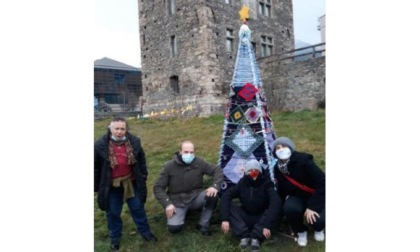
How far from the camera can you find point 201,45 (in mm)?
7332

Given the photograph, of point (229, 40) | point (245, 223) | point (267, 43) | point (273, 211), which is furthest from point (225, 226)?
point (229, 40)

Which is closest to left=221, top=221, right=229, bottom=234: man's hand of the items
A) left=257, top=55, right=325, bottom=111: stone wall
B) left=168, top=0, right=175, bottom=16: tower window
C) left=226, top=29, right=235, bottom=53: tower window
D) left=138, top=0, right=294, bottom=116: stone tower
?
left=257, top=55, right=325, bottom=111: stone wall

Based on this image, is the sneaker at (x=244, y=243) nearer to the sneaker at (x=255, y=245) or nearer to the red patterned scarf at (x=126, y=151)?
the sneaker at (x=255, y=245)

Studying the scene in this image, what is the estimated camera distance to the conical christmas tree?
2.97m

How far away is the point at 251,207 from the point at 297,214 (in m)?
0.34

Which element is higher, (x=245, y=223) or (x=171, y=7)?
(x=171, y=7)

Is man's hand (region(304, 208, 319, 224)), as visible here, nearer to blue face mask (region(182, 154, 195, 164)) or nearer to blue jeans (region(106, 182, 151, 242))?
blue face mask (region(182, 154, 195, 164))

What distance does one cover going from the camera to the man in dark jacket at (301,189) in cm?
246

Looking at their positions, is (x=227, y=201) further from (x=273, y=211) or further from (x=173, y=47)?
(x=173, y=47)

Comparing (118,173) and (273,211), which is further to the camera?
(118,173)

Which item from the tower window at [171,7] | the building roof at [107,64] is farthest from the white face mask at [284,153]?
the tower window at [171,7]

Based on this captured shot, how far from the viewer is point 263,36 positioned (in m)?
6.65
